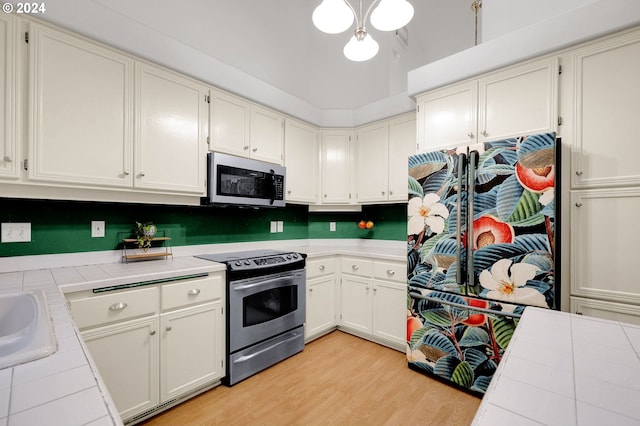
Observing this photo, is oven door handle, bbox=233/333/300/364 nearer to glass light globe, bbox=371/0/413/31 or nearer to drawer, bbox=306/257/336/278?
drawer, bbox=306/257/336/278

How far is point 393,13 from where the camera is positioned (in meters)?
1.37

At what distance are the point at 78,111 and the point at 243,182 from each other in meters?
1.16

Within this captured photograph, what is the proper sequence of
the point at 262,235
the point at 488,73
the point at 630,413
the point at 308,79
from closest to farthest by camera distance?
the point at 630,413, the point at 488,73, the point at 262,235, the point at 308,79

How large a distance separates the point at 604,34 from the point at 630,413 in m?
2.16

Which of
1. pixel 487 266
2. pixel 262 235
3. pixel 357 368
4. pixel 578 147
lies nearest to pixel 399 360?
pixel 357 368

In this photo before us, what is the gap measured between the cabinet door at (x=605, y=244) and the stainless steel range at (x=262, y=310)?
198cm

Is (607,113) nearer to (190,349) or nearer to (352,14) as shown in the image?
(352,14)

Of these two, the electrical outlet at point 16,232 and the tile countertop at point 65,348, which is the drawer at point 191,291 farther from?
the electrical outlet at point 16,232

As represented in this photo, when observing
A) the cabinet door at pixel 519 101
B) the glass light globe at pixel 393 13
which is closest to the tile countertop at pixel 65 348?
the cabinet door at pixel 519 101

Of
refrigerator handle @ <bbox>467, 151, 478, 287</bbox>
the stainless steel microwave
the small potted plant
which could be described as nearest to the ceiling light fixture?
refrigerator handle @ <bbox>467, 151, 478, 287</bbox>

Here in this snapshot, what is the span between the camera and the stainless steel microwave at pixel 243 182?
7.66 ft

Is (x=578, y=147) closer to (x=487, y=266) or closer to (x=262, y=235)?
(x=487, y=266)

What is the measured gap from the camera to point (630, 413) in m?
0.57

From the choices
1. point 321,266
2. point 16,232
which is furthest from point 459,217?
point 16,232
